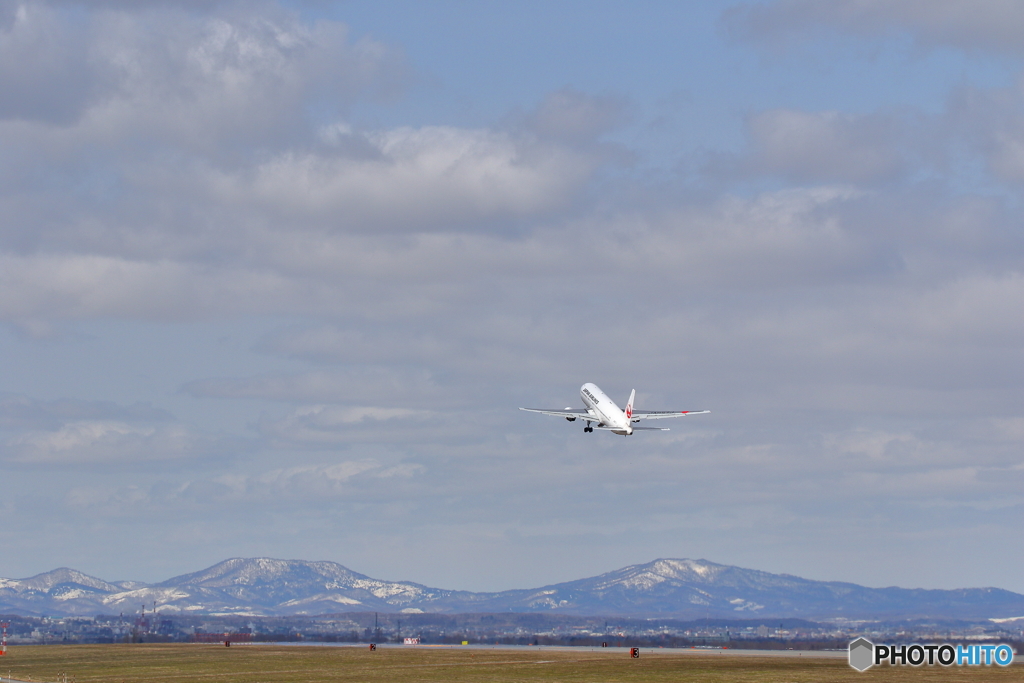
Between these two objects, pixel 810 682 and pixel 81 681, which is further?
pixel 81 681

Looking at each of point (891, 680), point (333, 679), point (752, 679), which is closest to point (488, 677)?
point (333, 679)

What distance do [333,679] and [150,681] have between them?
2582 cm

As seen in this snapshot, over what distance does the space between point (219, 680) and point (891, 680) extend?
3611 inches

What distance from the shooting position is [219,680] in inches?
7721

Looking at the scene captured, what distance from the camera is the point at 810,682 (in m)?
179

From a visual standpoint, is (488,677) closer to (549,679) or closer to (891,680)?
(549,679)

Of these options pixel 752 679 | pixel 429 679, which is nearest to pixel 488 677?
pixel 429 679

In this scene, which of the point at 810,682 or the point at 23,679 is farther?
the point at 23,679

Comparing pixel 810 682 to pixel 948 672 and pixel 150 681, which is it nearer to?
pixel 948 672

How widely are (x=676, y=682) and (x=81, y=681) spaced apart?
274ft

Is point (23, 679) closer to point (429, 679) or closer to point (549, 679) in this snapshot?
point (429, 679)

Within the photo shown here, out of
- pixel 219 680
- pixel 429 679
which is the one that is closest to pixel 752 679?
pixel 429 679

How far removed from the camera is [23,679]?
197m

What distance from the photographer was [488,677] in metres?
194
